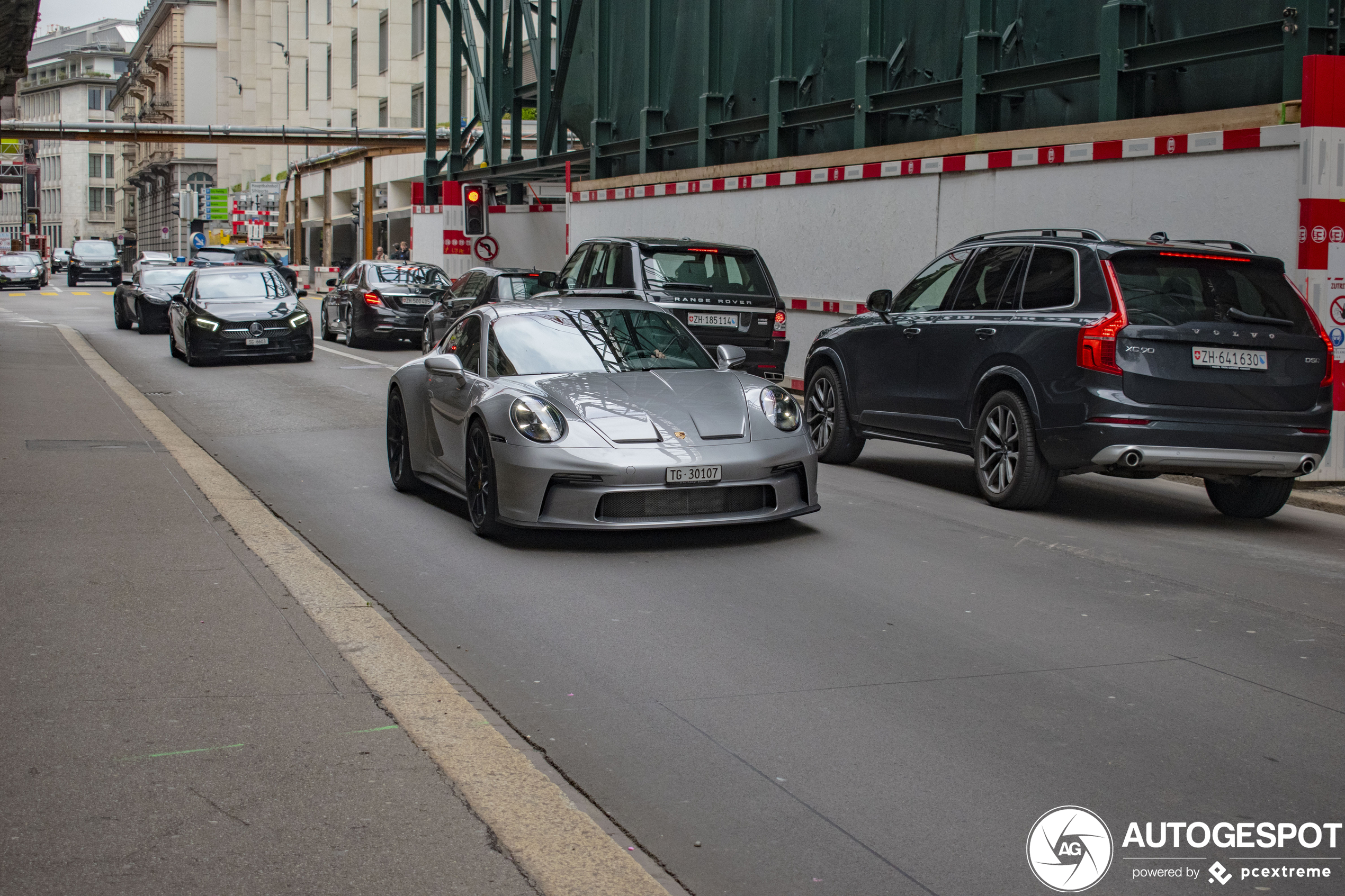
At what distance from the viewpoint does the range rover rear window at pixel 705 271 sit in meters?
15.8

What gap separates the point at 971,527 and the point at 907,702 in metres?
3.84

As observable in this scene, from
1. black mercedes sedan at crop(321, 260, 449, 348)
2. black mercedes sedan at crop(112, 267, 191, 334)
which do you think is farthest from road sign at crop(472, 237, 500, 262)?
black mercedes sedan at crop(112, 267, 191, 334)

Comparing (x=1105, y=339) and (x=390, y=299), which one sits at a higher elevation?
(x=390, y=299)

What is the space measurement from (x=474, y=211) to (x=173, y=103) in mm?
86386

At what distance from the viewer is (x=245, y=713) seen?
4.78 m

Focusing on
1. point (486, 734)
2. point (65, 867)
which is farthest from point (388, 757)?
point (65, 867)

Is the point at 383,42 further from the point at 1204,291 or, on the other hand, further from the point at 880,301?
the point at 1204,291

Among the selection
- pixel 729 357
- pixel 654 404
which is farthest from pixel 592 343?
pixel 654 404

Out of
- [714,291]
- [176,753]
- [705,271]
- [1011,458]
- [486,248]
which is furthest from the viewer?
→ [486,248]

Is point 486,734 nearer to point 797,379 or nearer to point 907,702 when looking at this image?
point 907,702

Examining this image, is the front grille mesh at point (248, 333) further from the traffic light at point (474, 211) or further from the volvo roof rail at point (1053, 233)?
the volvo roof rail at point (1053, 233)

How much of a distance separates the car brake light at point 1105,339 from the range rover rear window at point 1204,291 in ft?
0.19

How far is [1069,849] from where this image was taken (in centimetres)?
383

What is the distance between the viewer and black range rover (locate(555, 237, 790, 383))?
51.0 ft
